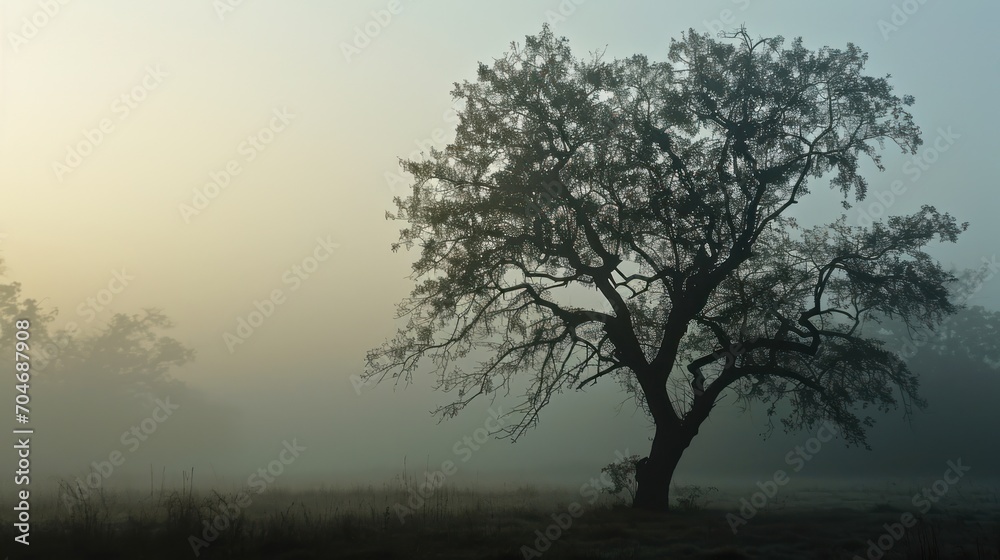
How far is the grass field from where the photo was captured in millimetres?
10172

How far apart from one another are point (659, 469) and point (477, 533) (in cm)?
657

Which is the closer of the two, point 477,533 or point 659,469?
point 477,533

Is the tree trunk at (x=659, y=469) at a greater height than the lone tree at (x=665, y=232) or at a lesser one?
lesser

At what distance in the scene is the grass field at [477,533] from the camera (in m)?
10.2

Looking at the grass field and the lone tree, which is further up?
the lone tree

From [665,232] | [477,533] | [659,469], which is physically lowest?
[477,533]

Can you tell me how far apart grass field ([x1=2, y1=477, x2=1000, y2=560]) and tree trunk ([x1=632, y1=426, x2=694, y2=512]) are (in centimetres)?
67

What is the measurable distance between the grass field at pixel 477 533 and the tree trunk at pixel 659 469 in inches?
26.4

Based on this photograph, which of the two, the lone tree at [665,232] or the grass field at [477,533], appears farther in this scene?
the lone tree at [665,232]

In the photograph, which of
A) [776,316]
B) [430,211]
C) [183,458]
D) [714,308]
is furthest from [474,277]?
[183,458]

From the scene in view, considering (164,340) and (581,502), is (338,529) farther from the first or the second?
(164,340)

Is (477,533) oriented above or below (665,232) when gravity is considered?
below

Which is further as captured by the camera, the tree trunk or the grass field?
the tree trunk

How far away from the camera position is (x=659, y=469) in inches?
638
